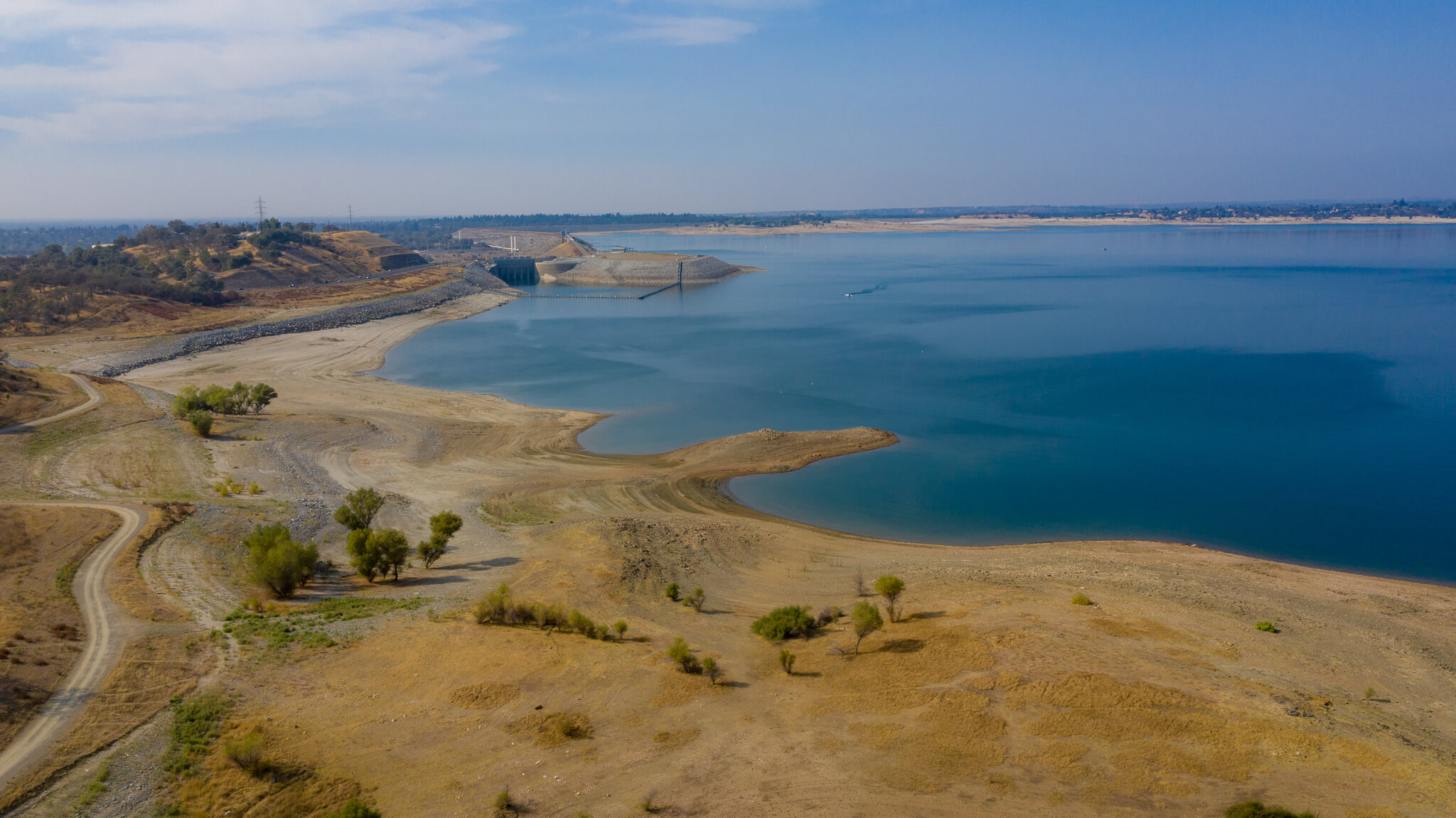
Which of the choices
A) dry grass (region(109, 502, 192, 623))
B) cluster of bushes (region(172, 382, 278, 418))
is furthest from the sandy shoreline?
cluster of bushes (region(172, 382, 278, 418))

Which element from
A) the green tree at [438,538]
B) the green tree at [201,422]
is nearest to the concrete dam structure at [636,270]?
the green tree at [201,422]

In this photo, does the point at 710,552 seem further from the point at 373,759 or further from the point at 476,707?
the point at 373,759

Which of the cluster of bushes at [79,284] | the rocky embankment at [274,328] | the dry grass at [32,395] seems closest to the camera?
the dry grass at [32,395]

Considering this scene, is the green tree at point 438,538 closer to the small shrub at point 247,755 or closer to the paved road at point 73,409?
the small shrub at point 247,755

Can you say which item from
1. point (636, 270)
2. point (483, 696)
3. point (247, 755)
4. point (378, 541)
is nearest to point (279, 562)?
point (378, 541)

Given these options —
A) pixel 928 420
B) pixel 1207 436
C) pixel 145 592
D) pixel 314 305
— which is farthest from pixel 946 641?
pixel 314 305

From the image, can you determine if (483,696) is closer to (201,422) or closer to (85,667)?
(85,667)
